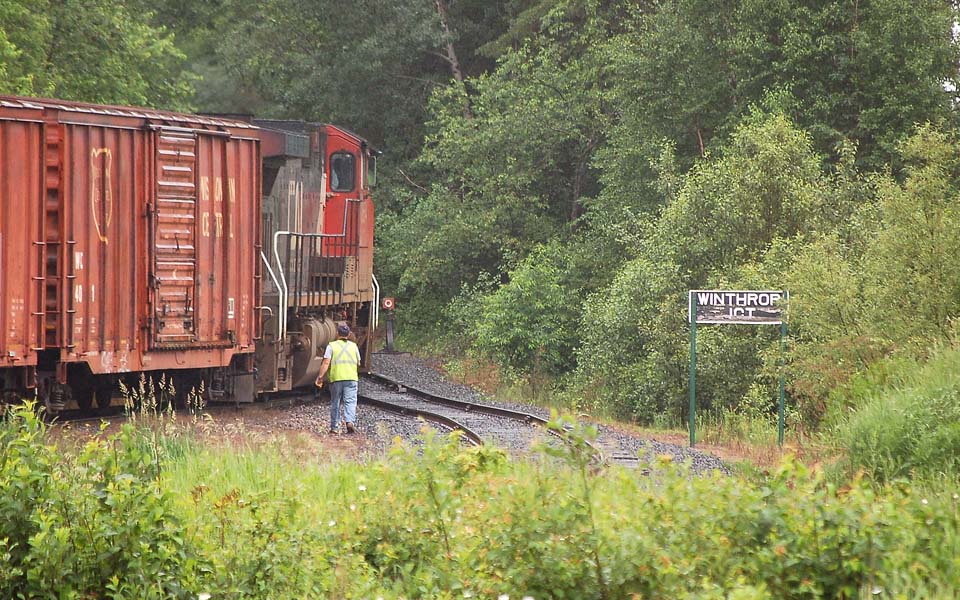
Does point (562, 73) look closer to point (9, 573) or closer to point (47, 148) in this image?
point (47, 148)

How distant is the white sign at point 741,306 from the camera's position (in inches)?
557

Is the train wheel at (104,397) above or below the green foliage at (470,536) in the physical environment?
below

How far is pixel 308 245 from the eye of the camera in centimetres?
1825

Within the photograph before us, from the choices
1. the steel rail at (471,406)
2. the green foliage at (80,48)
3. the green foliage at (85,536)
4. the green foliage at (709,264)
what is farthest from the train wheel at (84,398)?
the green foliage at (80,48)

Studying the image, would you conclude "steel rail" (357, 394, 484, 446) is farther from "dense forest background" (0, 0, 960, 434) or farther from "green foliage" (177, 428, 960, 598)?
"green foliage" (177, 428, 960, 598)

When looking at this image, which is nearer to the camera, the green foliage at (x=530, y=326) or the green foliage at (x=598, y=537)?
the green foliage at (x=598, y=537)

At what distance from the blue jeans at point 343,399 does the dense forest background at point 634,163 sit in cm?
573

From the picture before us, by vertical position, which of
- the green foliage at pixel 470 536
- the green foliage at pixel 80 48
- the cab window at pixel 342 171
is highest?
the green foliage at pixel 80 48

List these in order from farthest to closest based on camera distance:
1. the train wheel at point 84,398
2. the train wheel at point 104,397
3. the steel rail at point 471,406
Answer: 1. the steel rail at point 471,406
2. the train wheel at point 104,397
3. the train wheel at point 84,398

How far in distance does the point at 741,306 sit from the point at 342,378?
510 cm

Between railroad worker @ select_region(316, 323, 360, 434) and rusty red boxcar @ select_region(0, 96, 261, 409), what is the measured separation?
Result: 1556mm

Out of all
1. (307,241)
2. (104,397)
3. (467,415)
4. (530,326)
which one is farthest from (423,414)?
(530,326)

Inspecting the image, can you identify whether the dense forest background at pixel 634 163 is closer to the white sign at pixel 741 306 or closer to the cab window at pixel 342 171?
the white sign at pixel 741 306

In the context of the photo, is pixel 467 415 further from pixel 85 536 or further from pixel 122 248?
pixel 85 536
